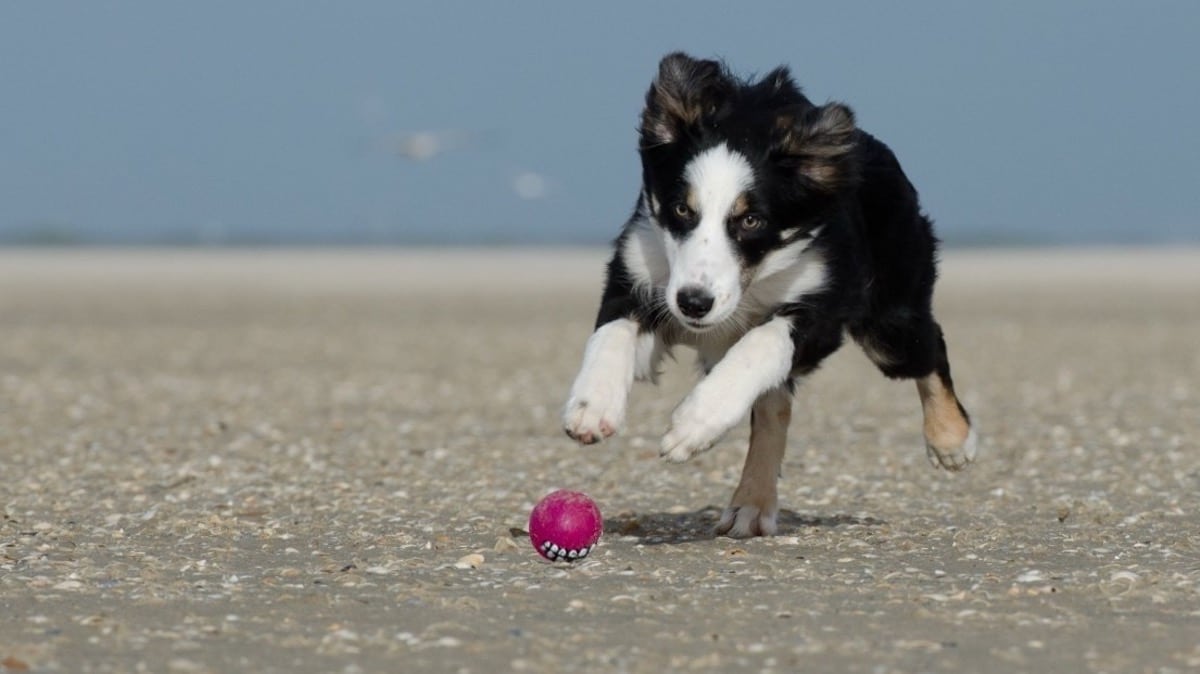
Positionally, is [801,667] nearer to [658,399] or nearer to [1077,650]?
[1077,650]

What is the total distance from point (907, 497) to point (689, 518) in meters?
1.33

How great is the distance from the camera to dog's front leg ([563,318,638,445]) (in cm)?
652

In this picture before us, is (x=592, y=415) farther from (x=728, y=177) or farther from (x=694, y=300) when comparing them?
(x=728, y=177)

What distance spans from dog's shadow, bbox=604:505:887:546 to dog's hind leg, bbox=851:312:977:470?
0.46 m

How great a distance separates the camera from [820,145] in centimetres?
698

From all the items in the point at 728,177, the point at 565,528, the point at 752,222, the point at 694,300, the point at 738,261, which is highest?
A: the point at 728,177

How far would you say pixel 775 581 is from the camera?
6.41m

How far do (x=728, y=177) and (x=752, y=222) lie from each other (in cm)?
19

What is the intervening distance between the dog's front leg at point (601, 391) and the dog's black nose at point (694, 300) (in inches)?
15.1

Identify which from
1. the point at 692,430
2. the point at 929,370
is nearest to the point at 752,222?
the point at 692,430

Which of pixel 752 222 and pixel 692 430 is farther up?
pixel 752 222

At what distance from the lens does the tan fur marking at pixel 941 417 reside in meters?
8.14

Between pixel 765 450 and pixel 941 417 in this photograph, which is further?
pixel 941 417

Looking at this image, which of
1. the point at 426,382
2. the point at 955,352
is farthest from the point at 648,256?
the point at 955,352
